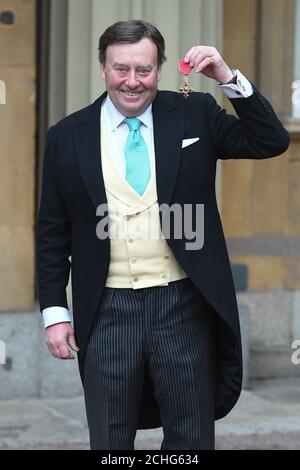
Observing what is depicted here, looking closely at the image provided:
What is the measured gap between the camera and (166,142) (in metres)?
3.80

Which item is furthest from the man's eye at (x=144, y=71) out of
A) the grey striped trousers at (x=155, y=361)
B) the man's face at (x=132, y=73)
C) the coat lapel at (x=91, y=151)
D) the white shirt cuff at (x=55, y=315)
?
the white shirt cuff at (x=55, y=315)

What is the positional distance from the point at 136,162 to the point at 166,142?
0.12 m

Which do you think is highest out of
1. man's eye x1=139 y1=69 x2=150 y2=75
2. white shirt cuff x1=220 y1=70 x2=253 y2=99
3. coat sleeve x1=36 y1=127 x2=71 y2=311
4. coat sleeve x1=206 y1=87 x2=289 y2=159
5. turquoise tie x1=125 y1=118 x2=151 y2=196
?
man's eye x1=139 y1=69 x2=150 y2=75

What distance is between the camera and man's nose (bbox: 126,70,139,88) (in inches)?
145

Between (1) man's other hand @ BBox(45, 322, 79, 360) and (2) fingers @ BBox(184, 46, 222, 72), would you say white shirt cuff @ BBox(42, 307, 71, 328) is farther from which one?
(2) fingers @ BBox(184, 46, 222, 72)

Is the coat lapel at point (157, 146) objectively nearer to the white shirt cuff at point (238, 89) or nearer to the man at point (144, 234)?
the man at point (144, 234)

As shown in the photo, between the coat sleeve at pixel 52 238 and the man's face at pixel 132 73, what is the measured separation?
32 centimetres

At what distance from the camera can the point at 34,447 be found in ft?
19.3

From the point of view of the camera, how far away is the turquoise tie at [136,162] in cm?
378

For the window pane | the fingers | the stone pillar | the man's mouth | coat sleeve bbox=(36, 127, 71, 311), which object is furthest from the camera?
the window pane

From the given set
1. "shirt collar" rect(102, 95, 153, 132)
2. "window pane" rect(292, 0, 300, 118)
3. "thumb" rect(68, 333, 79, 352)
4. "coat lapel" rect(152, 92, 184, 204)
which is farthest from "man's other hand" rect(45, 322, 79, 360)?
"window pane" rect(292, 0, 300, 118)

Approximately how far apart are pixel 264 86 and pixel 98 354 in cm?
393

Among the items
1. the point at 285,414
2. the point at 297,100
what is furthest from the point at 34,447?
the point at 297,100

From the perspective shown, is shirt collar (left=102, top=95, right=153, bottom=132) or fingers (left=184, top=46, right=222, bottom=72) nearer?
fingers (left=184, top=46, right=222, bottom=72)
